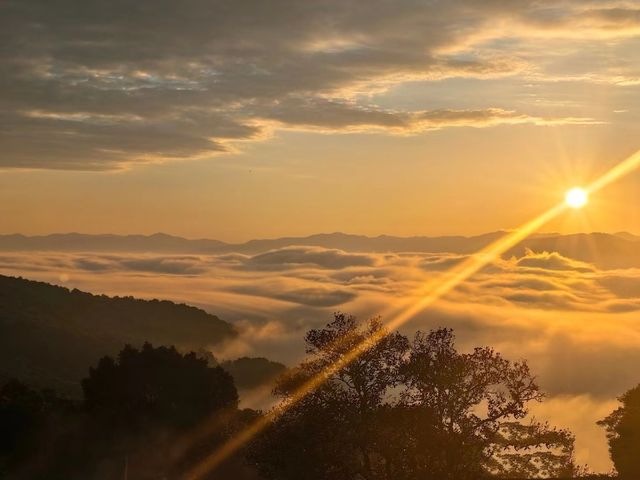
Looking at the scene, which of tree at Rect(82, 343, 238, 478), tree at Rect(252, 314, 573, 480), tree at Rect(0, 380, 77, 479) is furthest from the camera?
tree at Rect(82, 343, 238, 478)

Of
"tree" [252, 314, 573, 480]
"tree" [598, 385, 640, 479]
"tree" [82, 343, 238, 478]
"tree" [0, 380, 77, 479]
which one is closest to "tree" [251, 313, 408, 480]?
"tree" [252, 314, 573, 480]

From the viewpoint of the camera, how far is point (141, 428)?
200ft

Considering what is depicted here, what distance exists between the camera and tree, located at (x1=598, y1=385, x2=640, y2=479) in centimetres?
5553

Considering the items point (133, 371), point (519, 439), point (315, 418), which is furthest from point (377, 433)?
point (133, 371)

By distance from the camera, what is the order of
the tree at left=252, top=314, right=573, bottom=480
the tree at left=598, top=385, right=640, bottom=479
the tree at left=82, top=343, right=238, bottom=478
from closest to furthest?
the tree at left=252, top=314, right=573, bottom=480 → the tree at left=598, top=385, right=640, bottom=479 → the tree at left=82, top=343, right=238, bottom=478

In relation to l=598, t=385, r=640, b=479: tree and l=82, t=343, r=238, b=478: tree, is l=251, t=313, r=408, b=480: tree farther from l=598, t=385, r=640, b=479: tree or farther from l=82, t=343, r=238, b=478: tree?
l=598, t=385, r=640, b=479: tree

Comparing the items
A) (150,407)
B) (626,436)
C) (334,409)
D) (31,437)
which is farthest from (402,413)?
(150,407)

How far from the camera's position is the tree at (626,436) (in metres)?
55.5

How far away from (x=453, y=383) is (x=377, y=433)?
12.6 ft

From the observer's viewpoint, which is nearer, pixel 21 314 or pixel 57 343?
pixel 57 343

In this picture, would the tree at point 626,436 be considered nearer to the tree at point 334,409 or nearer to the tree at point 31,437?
the tree at point 334,409

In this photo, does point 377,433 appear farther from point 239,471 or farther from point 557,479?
point 239,471

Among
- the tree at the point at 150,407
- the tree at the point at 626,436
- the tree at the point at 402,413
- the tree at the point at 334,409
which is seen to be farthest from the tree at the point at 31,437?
the tree at the point at 626,436

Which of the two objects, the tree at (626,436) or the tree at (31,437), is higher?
the tree at (626,436)
